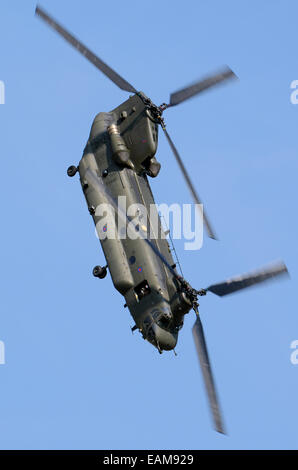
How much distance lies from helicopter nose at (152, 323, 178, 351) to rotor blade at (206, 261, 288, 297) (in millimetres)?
4085

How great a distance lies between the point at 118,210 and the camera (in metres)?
58.9

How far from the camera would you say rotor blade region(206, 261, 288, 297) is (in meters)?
55.4

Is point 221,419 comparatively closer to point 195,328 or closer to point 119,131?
point 195,328

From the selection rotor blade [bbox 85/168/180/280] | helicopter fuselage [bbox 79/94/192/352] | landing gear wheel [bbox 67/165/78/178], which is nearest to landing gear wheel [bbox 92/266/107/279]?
helicopter fuselage [bbox 79/94/192/352]

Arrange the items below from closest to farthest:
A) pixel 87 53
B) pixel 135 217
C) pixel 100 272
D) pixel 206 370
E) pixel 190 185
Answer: pixel 206 370, pixel 100 272, pixel 135 217, pixel 190 185, pixel 87 53

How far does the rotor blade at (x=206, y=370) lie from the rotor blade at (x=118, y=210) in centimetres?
374

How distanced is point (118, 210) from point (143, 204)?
465 cm

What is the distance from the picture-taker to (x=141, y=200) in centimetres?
6334

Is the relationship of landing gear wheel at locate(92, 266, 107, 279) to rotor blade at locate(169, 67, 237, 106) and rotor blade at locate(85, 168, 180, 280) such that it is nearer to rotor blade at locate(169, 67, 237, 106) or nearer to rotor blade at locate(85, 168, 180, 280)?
rotor blade at locate(85, 168, 180, 280)

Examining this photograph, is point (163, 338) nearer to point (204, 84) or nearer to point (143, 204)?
point (143, 204)

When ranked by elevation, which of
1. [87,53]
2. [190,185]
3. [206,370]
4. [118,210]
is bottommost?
[206,370]

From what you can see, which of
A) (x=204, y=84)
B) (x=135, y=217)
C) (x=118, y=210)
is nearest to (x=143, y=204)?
(x=135, y=217)

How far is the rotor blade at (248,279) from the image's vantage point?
5541 cm

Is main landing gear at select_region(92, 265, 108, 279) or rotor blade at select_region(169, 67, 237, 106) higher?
rotor blade at select_region(169, 67, 237, 106)
